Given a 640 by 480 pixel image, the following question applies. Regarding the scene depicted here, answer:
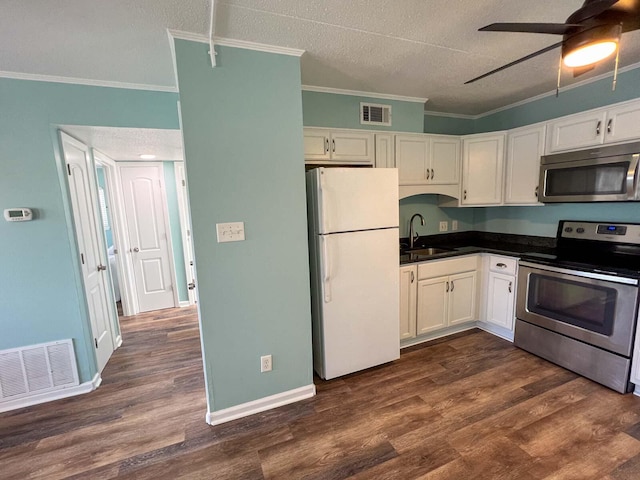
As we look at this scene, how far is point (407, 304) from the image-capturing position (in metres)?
2.83

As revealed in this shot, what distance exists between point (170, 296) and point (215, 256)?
117 inches

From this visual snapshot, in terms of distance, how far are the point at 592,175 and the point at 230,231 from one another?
3054mm

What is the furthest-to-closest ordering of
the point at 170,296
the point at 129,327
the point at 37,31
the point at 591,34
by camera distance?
the point at 170,296, the point at 129,327, the point at 37,31, the point at 591,34

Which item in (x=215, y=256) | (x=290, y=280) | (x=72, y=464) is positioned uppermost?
(x=215, y=256)

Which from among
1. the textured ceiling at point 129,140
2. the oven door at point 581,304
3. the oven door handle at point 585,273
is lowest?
the oven door at point 581,304

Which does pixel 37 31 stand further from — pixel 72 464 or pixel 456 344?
pixel 456 344

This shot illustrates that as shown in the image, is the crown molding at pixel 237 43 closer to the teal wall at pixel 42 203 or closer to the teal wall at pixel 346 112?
the teal wall at pixel 346 112

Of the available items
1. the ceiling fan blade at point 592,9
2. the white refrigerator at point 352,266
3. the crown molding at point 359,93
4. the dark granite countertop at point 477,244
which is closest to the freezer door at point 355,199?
the white refrigerator at point 352,266

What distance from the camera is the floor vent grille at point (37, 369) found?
7.29ft

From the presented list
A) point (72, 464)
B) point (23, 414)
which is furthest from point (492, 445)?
point (23, 414)

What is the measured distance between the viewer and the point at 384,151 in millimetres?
2879

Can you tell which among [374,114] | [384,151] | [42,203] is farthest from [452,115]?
[42,203]

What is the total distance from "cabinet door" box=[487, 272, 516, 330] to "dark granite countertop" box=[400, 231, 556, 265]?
280 millimetres

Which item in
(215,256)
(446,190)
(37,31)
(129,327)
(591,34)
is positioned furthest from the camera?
(129,327)
